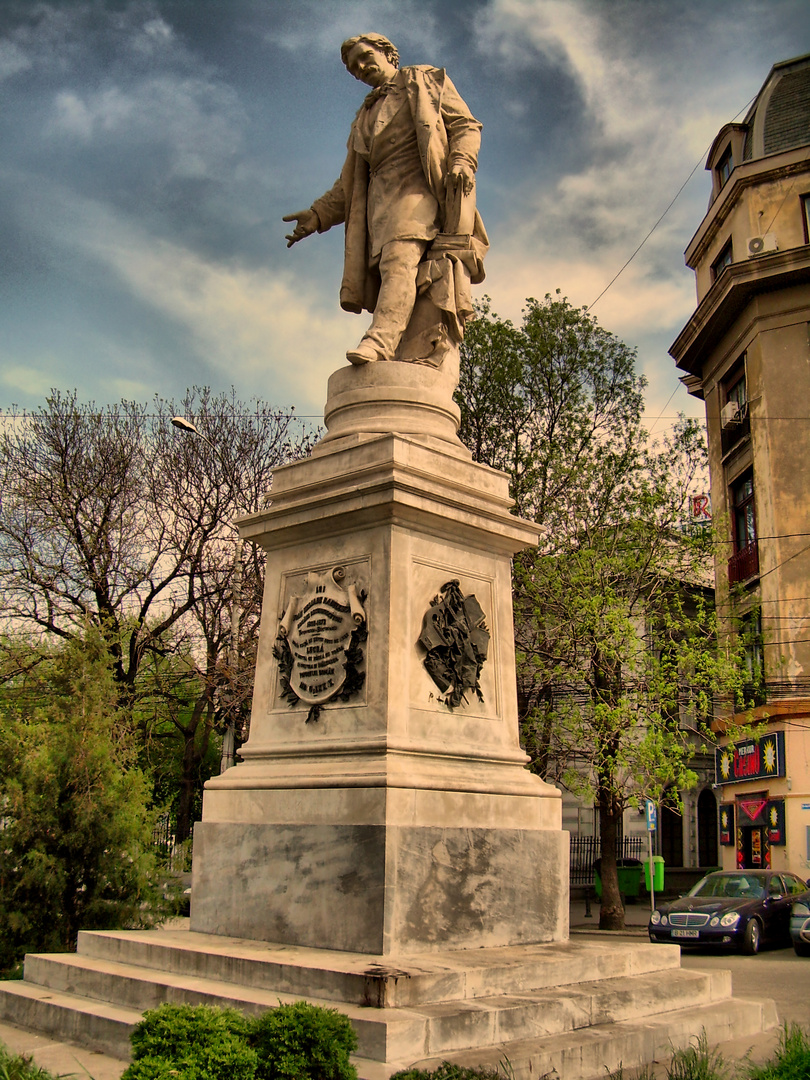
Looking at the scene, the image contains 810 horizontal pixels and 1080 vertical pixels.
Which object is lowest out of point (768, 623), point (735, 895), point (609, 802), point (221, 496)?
point (735, 895)

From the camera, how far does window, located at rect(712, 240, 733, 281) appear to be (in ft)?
107

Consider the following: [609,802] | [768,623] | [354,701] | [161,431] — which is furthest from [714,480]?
[354,701]

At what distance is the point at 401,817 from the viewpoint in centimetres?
649

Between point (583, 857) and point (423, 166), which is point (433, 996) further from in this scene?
point (583, 857)

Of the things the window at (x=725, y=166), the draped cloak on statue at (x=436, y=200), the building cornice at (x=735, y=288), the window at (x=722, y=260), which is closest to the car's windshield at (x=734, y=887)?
the draped cloak on statue at (x=436, y=200)

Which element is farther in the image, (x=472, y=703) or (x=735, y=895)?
(x=735, y=895)

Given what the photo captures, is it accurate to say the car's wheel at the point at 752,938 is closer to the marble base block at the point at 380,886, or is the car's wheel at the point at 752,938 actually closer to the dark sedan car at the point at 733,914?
the dark sedan car at the point at 733,914

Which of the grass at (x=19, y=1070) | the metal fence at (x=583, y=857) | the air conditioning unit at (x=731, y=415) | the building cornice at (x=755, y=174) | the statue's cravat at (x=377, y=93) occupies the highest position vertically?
the building cornice at (x=755, y=174)

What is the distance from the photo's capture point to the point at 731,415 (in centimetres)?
3122

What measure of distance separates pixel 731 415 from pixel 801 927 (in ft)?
60.2

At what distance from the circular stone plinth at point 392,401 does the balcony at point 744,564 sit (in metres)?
23.0

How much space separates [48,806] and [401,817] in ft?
17.1

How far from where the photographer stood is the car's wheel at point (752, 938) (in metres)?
16.5

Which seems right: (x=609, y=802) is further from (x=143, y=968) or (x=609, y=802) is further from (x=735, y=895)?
(x=143, y=968)
